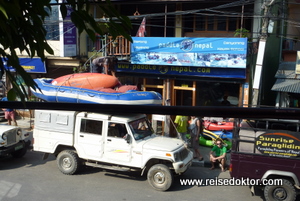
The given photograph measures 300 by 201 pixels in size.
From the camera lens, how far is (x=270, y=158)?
616 centimetres

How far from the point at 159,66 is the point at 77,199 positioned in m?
6.27

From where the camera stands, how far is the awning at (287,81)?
10.0 m

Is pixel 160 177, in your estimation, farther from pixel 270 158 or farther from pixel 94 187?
pixel 270 158

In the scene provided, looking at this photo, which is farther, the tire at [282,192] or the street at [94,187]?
the street at [94,187]

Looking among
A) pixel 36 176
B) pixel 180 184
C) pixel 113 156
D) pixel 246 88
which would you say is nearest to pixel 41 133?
Result: pixel 36 176

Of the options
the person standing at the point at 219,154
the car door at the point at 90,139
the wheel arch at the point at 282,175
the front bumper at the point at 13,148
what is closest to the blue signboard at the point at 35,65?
the front bumper at the point at 13,148

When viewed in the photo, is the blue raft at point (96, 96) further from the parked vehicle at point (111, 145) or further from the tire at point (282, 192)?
the tire at point (282, 192)

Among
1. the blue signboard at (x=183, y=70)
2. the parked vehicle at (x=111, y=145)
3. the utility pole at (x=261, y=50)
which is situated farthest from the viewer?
the blue signboard at (x=183, y=70)

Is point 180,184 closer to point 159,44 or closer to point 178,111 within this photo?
point 159,44

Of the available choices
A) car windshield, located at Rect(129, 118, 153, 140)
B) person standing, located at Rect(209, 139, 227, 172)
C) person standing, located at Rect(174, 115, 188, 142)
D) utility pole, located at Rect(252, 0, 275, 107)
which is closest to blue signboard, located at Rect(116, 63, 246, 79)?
utility pole, located at Rect(252, 0, 275, 107)

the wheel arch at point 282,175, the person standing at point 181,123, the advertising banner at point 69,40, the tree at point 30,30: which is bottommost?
the wheel arch at point 282,175

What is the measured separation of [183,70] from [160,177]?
16.7 feet

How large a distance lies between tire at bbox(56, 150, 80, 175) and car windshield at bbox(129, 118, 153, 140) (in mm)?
1692

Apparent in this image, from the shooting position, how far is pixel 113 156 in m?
7.54
